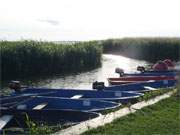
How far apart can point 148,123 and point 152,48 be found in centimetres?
3324

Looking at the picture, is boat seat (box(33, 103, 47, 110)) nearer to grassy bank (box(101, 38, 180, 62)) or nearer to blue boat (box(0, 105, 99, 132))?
blue boat (box(0, 105, 99, 132))

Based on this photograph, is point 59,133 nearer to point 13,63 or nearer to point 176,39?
point 13,63

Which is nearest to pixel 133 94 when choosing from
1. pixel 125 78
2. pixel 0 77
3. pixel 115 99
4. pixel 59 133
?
pixel 115 99

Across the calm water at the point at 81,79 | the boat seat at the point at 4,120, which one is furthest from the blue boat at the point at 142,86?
the boat seat at the point at 4,120

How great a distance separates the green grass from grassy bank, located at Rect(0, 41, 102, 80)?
1540 centimetres

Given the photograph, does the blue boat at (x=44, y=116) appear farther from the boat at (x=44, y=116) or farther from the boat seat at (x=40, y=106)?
the boat seat at (x=40, y=106)

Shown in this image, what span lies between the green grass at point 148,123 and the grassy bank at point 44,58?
50.5 feet

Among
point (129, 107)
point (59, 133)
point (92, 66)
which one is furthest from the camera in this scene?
point (92, 66)

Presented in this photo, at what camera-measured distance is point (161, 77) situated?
21109mm

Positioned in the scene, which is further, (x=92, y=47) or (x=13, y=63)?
(x=92, y=47)

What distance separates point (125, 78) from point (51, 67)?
8.76 meters

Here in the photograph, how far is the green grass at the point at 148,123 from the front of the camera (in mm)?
9164

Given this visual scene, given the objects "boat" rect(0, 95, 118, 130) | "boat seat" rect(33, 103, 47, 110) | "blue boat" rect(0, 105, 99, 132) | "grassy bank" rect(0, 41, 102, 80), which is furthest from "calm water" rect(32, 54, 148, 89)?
"blue boat" rect(0, 105, 99, 132)

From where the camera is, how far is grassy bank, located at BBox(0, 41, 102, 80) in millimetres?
26211
